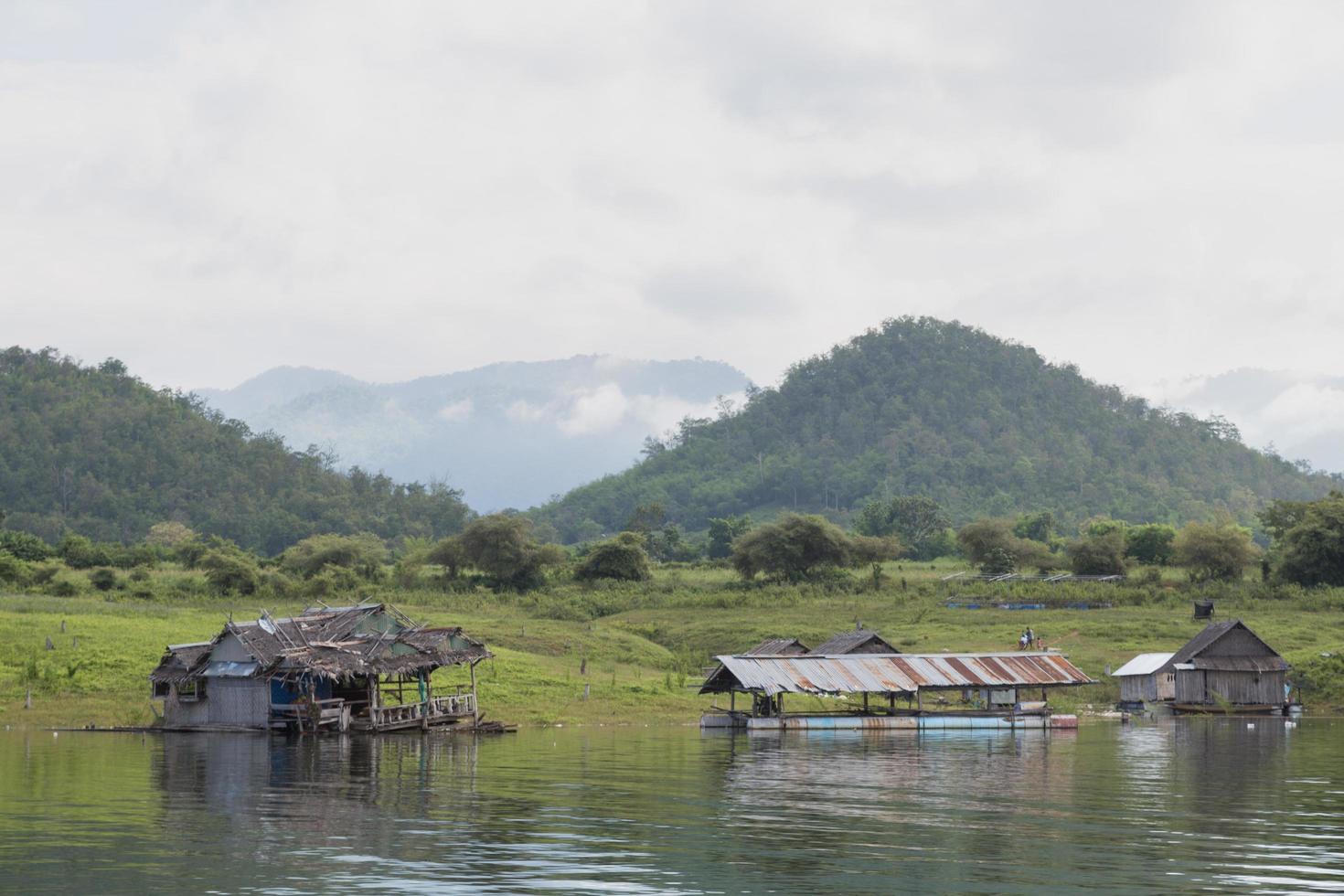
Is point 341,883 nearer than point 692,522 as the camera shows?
Yes

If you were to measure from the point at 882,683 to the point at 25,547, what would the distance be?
6994 centimetres

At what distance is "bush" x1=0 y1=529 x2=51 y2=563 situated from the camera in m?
102

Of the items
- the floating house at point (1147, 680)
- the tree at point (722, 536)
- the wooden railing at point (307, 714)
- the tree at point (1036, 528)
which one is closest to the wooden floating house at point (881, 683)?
the floating house at point (1147, 680)

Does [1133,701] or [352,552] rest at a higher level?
[352,552]

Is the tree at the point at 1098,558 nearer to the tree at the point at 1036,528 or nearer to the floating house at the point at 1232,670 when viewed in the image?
the tree at the point at 1036,528

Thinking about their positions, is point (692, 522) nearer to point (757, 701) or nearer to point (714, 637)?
point (714, 637)

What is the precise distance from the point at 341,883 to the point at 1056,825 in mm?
14288

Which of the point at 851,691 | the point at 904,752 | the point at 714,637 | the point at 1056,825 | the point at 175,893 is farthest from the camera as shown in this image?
the point at 714,637

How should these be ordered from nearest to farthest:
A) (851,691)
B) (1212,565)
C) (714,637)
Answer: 1. (851,691)
2. (714,637)
3. (1212,565)

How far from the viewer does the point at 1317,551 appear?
92.9 meters

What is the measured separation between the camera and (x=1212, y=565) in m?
99.9

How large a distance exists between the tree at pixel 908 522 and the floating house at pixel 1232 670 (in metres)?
65.2

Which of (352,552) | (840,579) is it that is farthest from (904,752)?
(352,552)

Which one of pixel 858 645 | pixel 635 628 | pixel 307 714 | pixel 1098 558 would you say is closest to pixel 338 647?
pixel 307 714
